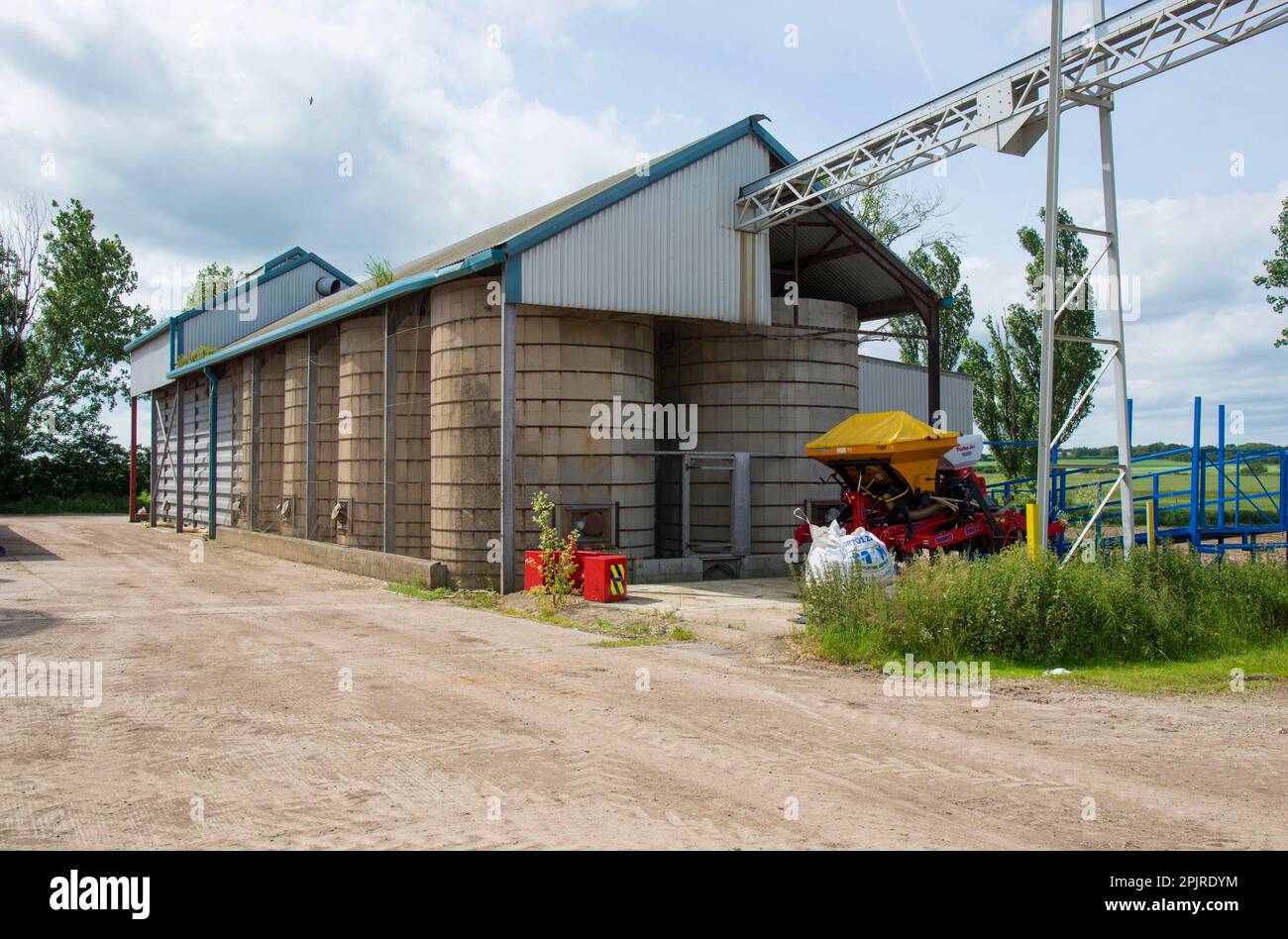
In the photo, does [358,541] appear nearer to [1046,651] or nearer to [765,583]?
[765,583]

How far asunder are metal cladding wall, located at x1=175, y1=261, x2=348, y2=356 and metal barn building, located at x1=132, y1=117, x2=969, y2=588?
9.57 meters

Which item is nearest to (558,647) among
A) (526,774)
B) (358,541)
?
(526,774)

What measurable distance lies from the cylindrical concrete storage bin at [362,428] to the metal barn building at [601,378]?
0.05 meters

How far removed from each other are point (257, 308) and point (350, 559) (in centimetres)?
1994

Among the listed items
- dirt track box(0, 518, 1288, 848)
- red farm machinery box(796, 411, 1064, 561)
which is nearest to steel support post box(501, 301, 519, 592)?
dirt track box(0, 518, 1288, 848)

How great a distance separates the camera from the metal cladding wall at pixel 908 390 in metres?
24.4

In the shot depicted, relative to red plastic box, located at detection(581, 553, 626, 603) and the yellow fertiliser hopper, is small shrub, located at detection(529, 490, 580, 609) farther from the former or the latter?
the yellow fertiliser hopper

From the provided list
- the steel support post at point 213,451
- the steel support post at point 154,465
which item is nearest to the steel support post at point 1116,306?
the steel support post at point 213,451

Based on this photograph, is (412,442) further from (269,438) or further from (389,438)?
(269,438)

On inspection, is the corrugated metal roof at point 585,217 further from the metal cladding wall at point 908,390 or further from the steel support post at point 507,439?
the metal cladding wall at point 908,390

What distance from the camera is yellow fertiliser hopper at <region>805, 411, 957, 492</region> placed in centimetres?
1497

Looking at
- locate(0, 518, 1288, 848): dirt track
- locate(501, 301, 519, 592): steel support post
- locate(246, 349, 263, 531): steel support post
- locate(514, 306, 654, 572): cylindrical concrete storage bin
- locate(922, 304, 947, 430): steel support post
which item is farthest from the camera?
locate(246, 349, 263, 531): steel support post

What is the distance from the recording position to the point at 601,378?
16953 mm

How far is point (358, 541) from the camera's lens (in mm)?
21328
